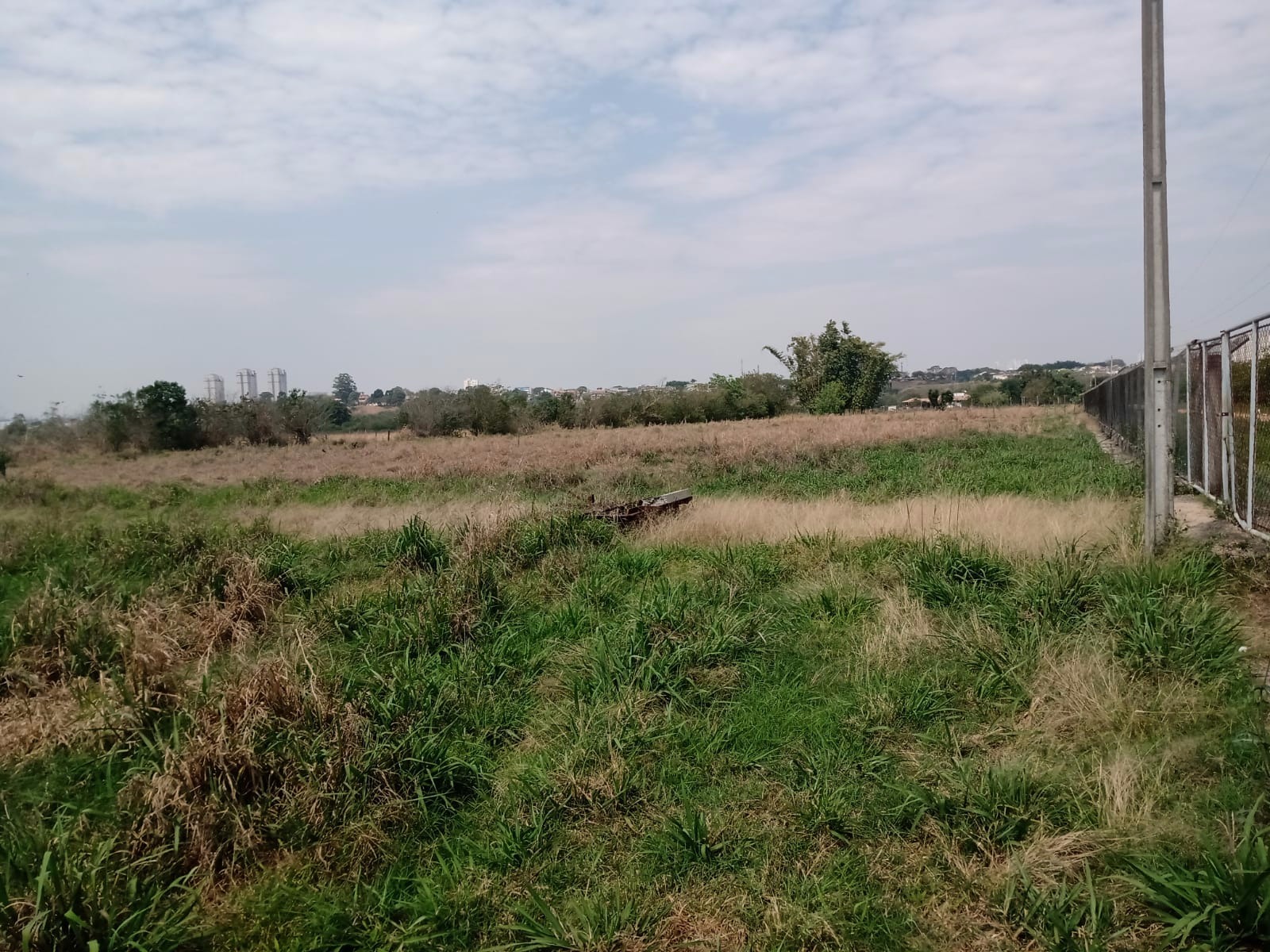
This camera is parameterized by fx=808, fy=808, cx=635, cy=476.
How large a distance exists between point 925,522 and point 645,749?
5.69 meters

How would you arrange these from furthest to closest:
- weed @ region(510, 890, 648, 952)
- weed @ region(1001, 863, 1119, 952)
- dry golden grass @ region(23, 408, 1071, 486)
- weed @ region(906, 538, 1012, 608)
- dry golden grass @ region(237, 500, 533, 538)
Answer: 1. dry golden grass @ region(23, 408, 1071, 486)
2. dry golden grass @ region(237, 500, 533, 538)
3. weed @ region(906, 538, 1012, 608)
4. weed @ region(510, 890, 648, 952)
5. weed @ region(1001, 863, 1119, 952)

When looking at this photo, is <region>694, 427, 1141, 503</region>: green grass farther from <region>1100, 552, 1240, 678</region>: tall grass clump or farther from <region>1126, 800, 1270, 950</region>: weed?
<region>1126, 800, 1270, 950</region>: weed

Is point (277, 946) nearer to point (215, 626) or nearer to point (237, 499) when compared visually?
point (215, 626)

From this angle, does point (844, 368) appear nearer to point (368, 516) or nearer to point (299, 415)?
point (299, 415)

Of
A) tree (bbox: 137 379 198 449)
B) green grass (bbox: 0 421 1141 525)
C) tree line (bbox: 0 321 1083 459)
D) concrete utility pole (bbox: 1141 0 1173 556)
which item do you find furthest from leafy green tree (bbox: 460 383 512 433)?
concrete utility pole (bbox: 1141 0 1173 556)

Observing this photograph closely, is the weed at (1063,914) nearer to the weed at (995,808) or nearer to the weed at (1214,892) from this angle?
the weed at (1214,892)

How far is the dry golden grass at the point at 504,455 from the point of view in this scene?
20.2 metres

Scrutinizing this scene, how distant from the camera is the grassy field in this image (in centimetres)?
303

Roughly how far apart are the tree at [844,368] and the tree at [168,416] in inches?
1629

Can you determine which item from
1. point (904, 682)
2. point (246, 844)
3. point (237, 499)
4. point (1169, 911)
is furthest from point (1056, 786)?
point (237, 499)

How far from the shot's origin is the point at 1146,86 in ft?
22.1

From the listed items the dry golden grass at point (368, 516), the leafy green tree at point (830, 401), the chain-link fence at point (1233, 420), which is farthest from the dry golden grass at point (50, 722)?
the leafy green tree at point (830, 401)

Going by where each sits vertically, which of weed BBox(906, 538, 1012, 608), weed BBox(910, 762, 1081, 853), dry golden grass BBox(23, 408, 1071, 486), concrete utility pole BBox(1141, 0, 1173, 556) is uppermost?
concrete utility pole BBox(1141, 0, 1173, 556)

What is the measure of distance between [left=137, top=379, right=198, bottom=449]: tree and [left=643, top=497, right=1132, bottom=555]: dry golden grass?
33063 millimetres
